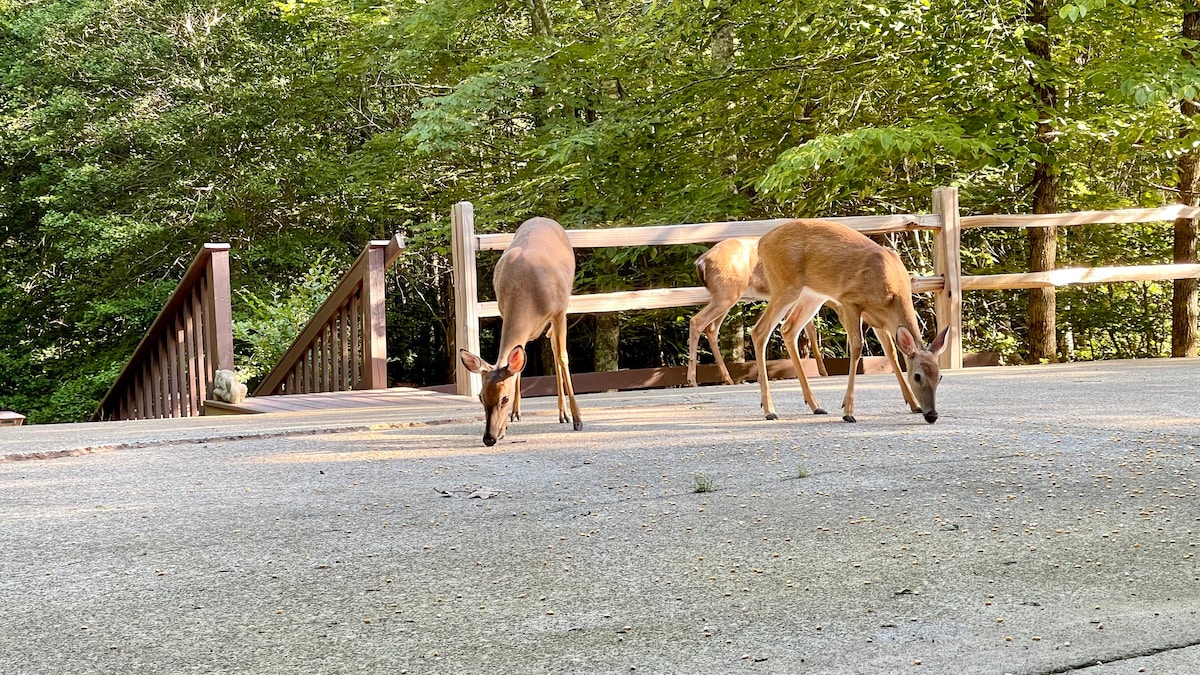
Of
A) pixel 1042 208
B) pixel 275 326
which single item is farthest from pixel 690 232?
pixel 275 326

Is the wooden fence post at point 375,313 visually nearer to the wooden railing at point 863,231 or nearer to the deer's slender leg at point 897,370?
the wooden railing at point 863,231

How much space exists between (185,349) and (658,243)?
4.31 meters

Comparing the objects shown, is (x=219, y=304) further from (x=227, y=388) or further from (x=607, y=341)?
(x=607, y=341)

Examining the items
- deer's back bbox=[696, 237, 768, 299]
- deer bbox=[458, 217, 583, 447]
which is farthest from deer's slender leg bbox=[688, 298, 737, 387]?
deer bbox=[458, 217, 583, 447]

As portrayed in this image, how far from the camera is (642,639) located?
2.39 meters

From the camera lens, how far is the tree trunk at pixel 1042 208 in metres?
13.2

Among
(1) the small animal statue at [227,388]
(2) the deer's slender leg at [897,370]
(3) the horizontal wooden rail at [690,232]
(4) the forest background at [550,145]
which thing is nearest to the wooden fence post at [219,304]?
(1) the small animal statue at [227,388]

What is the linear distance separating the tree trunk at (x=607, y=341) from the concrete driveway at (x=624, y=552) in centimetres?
1210

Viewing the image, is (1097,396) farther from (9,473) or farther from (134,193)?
(134,193)

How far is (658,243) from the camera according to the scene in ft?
31.6

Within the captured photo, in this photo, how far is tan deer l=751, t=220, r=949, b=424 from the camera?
6.07 meters

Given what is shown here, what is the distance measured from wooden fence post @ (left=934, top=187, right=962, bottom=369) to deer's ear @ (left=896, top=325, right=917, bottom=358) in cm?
429

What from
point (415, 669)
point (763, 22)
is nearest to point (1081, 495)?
point (415, 669)

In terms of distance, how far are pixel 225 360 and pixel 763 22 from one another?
26.4ft
